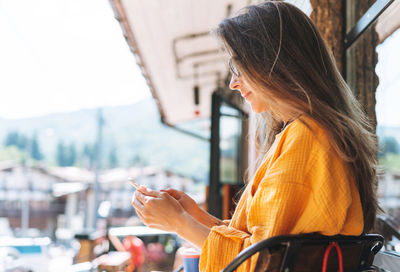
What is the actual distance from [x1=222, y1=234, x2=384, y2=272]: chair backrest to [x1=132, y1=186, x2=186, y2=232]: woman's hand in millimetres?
252

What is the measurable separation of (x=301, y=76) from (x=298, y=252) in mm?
394

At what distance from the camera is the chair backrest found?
72 cm

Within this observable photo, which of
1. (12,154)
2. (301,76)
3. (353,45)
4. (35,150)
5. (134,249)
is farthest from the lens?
(35,150)

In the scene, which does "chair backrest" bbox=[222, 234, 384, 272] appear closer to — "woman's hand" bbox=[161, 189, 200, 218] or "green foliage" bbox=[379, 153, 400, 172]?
"woman's hand" bbox=[161, 189, 200, 218]

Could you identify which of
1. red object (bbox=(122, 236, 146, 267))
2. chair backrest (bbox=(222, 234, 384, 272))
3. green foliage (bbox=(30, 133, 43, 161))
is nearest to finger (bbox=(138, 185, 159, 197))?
chair backrest (bbox=(222, 234, 384, 272))

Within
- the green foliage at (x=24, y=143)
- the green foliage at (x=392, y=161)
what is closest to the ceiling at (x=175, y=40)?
the green foliage at (x=392, y=161)

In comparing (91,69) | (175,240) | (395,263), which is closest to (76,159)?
(91,69)

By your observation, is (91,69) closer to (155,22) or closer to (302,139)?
(155,22)

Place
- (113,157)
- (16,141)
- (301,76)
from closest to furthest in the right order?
(301,76) → (16,141) → (113,157)

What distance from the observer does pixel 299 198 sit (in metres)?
0.79

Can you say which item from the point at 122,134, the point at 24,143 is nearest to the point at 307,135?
the point at 24,143

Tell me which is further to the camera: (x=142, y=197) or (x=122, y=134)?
(x=122, y=134)

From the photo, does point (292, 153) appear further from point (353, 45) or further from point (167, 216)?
point (353, 45)

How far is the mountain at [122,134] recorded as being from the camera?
50531 millimetres
